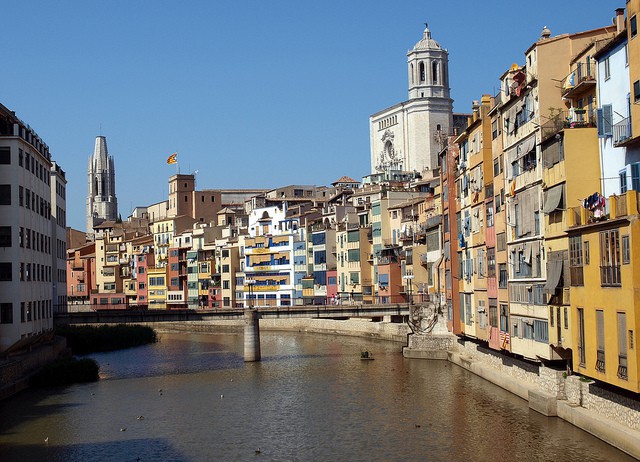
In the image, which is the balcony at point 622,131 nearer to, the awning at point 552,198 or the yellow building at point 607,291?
the yellow building at point 607,291

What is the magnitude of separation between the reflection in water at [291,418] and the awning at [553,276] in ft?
17.1

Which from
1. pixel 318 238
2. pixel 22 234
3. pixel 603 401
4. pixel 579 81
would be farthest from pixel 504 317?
pixel 318 238

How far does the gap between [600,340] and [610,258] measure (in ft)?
10.3

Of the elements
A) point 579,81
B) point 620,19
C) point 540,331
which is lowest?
point 540,331

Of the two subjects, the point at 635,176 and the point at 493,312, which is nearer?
the point at 635,176

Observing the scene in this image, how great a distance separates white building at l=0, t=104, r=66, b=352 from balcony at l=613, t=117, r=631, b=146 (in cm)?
3447

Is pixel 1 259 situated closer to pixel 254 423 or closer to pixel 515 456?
pixel 254 423

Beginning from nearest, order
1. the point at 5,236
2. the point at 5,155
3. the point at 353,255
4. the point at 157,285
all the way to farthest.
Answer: the point at 5,236 < the point at 5,155 < the point at 353,255 < the point at 157,285

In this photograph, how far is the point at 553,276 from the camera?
3706 cm

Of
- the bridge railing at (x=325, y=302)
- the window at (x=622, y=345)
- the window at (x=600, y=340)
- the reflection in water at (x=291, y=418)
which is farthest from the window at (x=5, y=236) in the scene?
the window at (x=622, y=345)

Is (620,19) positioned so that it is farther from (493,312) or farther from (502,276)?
(493,312)

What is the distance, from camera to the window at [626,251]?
28788mm

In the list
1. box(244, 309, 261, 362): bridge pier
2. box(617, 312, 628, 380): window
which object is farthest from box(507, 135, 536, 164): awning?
box(244, 309, 261, 362): bridge pier

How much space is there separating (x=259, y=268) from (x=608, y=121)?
85.7 m
